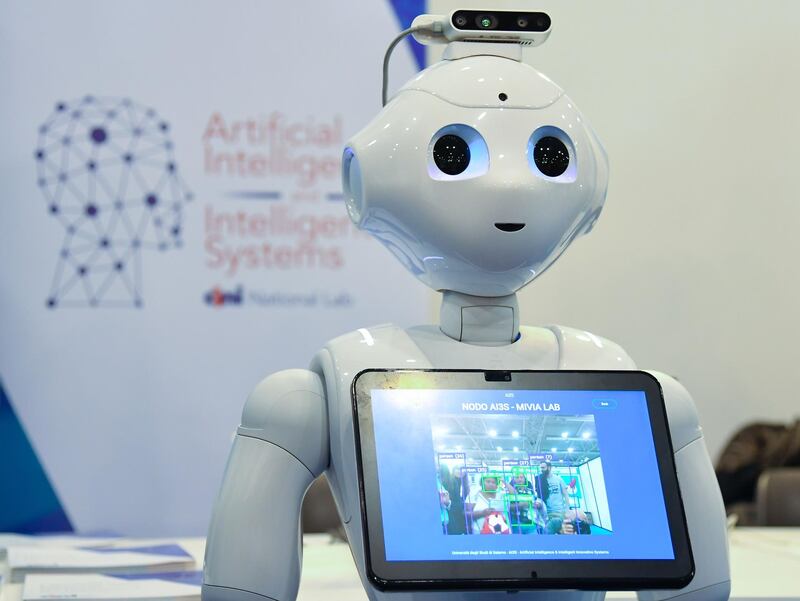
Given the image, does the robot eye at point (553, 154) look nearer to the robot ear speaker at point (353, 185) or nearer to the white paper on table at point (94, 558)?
the robot ear speaker at point (353, 185)

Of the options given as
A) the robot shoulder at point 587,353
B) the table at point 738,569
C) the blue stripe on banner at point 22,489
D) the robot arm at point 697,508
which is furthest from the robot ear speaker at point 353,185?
the blue stripe on banner at point 22,489

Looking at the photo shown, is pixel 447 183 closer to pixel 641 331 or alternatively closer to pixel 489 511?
pixel 489 511

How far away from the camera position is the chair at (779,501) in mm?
2695

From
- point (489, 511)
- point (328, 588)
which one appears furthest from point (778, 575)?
point (489, 511)

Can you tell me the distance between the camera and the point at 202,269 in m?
3.30

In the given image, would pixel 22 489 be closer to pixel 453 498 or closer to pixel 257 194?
pixel 257 194

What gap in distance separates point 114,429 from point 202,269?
537 mm

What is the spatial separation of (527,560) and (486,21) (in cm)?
62

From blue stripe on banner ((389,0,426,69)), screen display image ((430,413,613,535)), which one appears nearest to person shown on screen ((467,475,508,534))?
screen display image ((430,413,613,535))

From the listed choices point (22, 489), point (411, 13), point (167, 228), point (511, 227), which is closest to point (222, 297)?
point (167, 228)

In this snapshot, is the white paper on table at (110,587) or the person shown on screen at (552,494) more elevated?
the person shown on screen at (552,494)

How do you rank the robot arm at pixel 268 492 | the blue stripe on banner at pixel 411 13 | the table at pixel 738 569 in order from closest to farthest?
the robot arm at pixel 268 492 → the table at pixel 738 569 → the blue stripe on banner at pixel 411 13

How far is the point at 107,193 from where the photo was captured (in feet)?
10.8

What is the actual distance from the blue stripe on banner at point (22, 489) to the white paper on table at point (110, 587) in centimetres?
182
